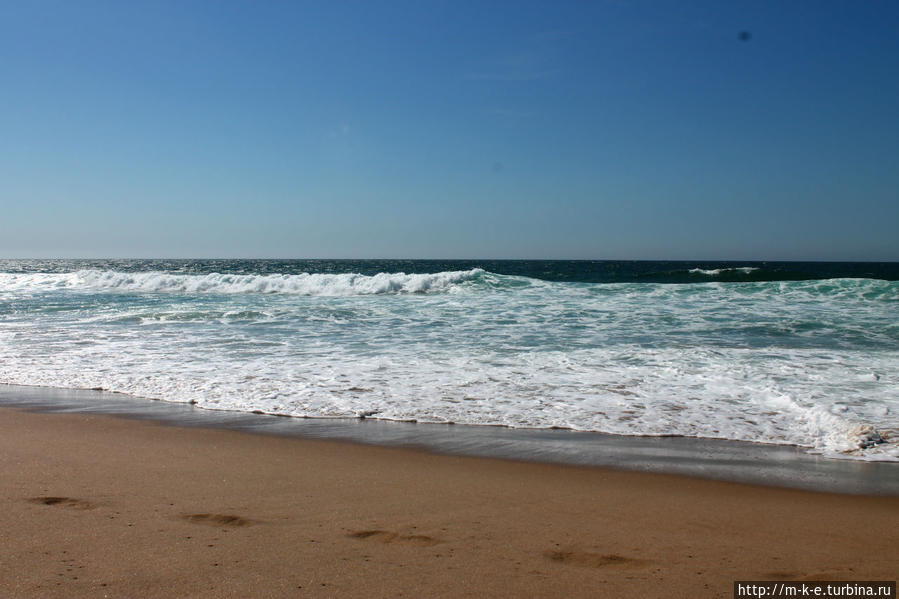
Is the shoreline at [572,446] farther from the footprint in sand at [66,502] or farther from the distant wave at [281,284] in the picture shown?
the distant wave at [281,284]

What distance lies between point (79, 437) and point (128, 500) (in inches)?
75.9

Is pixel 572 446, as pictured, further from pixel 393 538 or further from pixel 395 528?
pixel 393 538

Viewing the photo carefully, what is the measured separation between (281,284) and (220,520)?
25.0m

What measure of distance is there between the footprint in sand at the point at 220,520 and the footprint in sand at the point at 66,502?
60 centimetres

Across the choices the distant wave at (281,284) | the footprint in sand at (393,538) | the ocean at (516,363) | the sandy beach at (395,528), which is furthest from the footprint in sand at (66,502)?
the distant wave at (281,284)

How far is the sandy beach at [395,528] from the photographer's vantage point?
2398 mm

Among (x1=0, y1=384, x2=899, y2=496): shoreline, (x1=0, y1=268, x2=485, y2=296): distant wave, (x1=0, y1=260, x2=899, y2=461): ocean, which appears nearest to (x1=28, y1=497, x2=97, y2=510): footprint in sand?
(x1=0, y1=384, x2=899, y2=496): shoreline

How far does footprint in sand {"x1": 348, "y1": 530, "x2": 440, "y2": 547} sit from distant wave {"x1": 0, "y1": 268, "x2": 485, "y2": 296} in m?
21.7

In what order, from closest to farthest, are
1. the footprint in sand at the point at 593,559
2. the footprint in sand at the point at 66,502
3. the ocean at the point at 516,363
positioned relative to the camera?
the footprint in sand at the point at 593,559 < the footprint in sand at the point at 66,502 < the ocean at the point at 516,363

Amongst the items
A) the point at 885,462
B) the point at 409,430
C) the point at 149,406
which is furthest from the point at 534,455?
the point at 149,406

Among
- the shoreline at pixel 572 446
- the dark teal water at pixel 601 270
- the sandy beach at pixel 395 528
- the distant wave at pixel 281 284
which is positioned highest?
the dark teal water at pixel 601 270

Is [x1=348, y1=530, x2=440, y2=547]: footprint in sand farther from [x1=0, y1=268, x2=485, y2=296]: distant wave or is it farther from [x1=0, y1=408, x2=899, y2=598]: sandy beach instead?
[x1=0, y1=268, x2=485, y2=296]: distant wave

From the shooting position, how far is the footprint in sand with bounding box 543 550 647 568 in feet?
8.50

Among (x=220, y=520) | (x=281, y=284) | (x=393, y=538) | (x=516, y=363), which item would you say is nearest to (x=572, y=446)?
(x=393, y=538)
